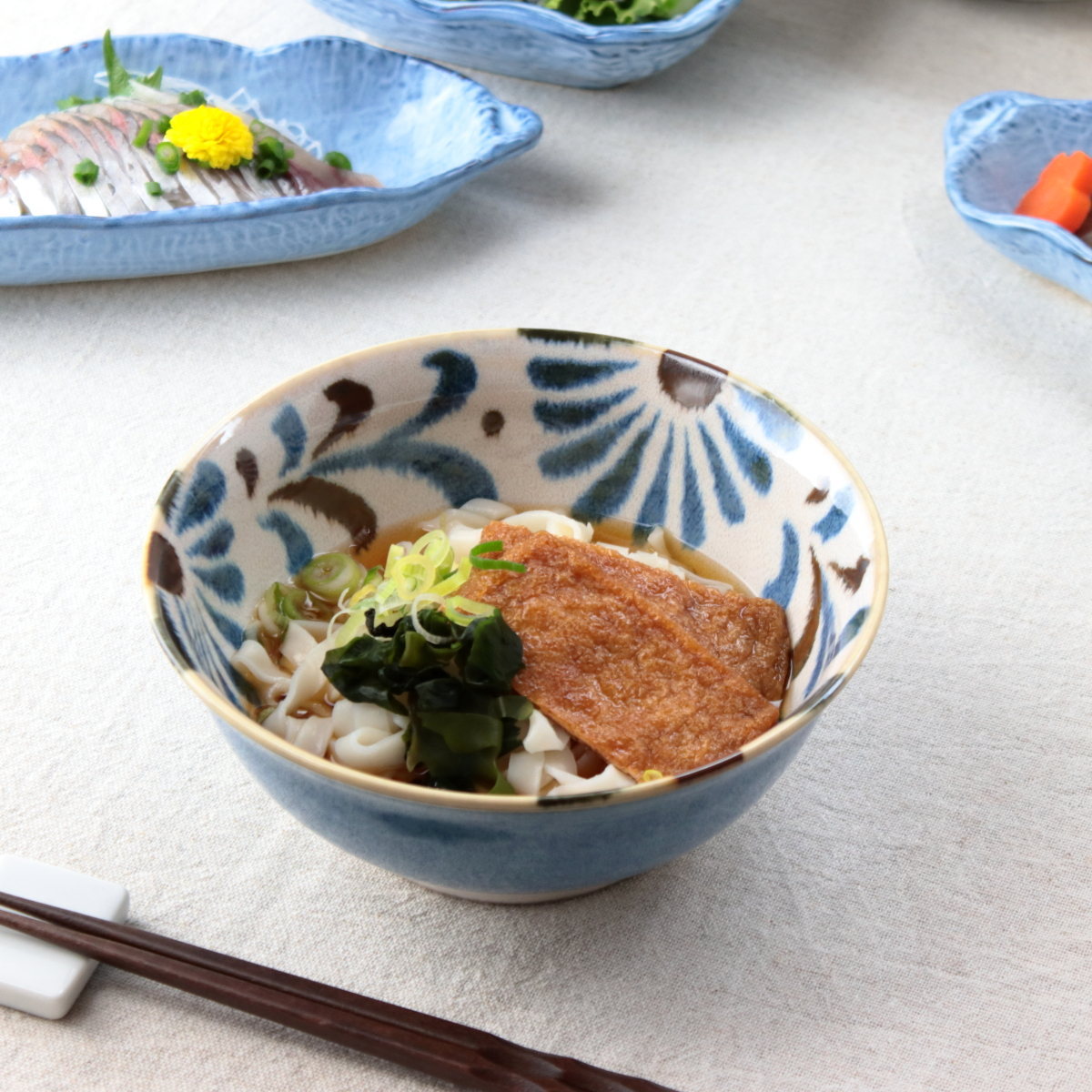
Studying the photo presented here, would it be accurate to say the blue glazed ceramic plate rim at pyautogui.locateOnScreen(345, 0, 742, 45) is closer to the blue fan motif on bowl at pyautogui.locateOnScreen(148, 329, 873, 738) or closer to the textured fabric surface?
the textured fabric surface

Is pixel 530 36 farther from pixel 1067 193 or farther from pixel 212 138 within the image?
pixel 1067 193

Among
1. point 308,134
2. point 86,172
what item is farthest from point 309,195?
point 308,134

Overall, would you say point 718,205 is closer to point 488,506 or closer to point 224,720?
point 488,506

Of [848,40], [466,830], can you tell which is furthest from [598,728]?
[848,40]

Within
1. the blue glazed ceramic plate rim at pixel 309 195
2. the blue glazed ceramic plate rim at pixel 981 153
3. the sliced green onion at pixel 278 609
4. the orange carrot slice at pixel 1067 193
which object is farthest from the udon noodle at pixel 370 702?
the orange carrot slice at pixel 1067 193

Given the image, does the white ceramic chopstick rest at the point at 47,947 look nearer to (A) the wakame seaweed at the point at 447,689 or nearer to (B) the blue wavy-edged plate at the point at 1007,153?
(A) the wakame seaweed at the point at 447,689

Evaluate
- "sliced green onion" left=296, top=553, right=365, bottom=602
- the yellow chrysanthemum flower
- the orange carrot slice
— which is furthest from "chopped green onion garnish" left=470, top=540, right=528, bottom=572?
the orange carrot slice
